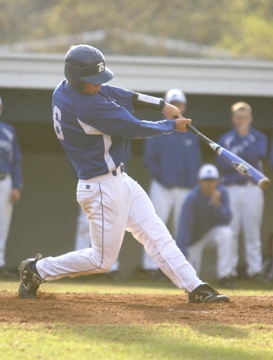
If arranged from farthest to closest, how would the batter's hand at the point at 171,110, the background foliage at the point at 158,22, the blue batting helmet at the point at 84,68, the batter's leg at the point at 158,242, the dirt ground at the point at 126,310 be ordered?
the background foliage at the point at 158,22 < the batter's hand at the point at 171,110 < the batter's leg at the point at 158,242 < the blue batting helmet at the point at 84,68 < the dirt ground at the point at 126,310

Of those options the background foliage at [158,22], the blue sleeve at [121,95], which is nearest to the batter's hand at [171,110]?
the blue sleeve at [121,95]

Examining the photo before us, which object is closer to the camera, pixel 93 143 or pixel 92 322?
pixel 92 322

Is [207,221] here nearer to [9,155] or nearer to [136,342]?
[9,155]

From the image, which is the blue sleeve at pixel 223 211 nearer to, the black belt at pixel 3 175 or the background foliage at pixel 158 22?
the black belt at pixel 3 175

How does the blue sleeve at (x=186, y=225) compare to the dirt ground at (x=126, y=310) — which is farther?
the blue sleeve at (x=186, y=225)

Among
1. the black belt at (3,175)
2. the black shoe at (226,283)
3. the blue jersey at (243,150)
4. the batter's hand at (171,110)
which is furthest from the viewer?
the black belt at (3,175)

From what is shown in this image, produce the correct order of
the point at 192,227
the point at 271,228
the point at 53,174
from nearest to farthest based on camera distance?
the point at 192,227 → the point at 271,228 → the point at 53,174

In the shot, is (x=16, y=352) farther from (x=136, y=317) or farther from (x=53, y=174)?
(x=53, y=174)

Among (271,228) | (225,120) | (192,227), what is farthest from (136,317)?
(271,228)

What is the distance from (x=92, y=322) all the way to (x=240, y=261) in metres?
6.41

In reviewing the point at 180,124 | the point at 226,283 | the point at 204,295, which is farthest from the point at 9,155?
the point at 204,295

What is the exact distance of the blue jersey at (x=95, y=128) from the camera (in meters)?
4.33

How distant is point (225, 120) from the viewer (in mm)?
9438

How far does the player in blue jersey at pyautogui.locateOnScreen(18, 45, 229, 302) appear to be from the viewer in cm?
437
